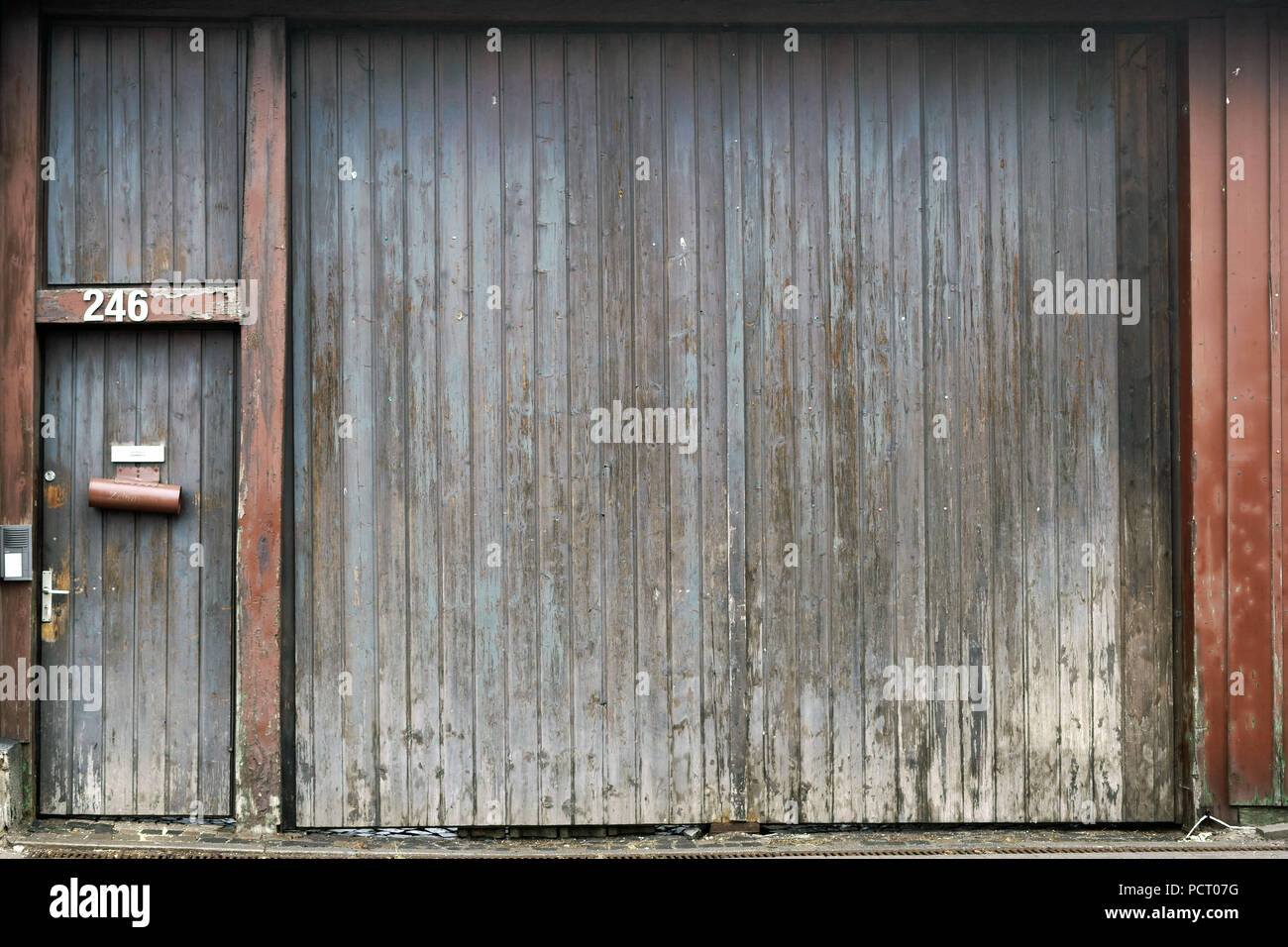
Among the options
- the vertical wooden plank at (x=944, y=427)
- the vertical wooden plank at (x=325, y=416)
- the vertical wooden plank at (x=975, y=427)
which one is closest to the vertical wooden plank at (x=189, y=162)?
the vertical wooden plank at (x=325, y=416)

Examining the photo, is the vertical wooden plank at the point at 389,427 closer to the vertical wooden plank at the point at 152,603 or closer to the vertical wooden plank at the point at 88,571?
the vertical wooden plank at the point at 152,603

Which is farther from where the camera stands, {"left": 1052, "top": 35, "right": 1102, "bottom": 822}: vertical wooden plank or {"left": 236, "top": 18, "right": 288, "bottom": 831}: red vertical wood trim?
{"left": 1052, "top": 35, "right": 1102, "bottom": 822}: vertical wooden plank

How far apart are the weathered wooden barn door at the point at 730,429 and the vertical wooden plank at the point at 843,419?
1cm

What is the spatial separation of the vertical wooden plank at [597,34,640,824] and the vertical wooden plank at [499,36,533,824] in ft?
1.01

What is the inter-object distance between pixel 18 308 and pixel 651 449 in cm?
274

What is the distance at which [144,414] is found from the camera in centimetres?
402

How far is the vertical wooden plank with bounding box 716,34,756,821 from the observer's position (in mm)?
4070

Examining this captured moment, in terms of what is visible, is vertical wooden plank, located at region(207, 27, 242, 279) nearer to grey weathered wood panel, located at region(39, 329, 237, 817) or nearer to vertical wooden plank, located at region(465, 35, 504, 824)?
grey weathered wood panel, located at region(39, 329, 237, 817)

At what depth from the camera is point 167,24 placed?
13.2 feet

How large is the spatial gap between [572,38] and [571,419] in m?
1.68

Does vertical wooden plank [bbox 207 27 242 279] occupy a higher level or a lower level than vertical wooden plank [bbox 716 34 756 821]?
higher

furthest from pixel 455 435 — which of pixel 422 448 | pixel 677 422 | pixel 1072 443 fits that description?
pixel 1072 443

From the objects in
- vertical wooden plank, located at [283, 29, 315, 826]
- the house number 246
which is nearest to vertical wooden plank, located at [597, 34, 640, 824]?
vertical wooden plank, located at [283, 29, 315, 826]

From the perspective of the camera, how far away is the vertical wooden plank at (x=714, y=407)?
13.4 feet
